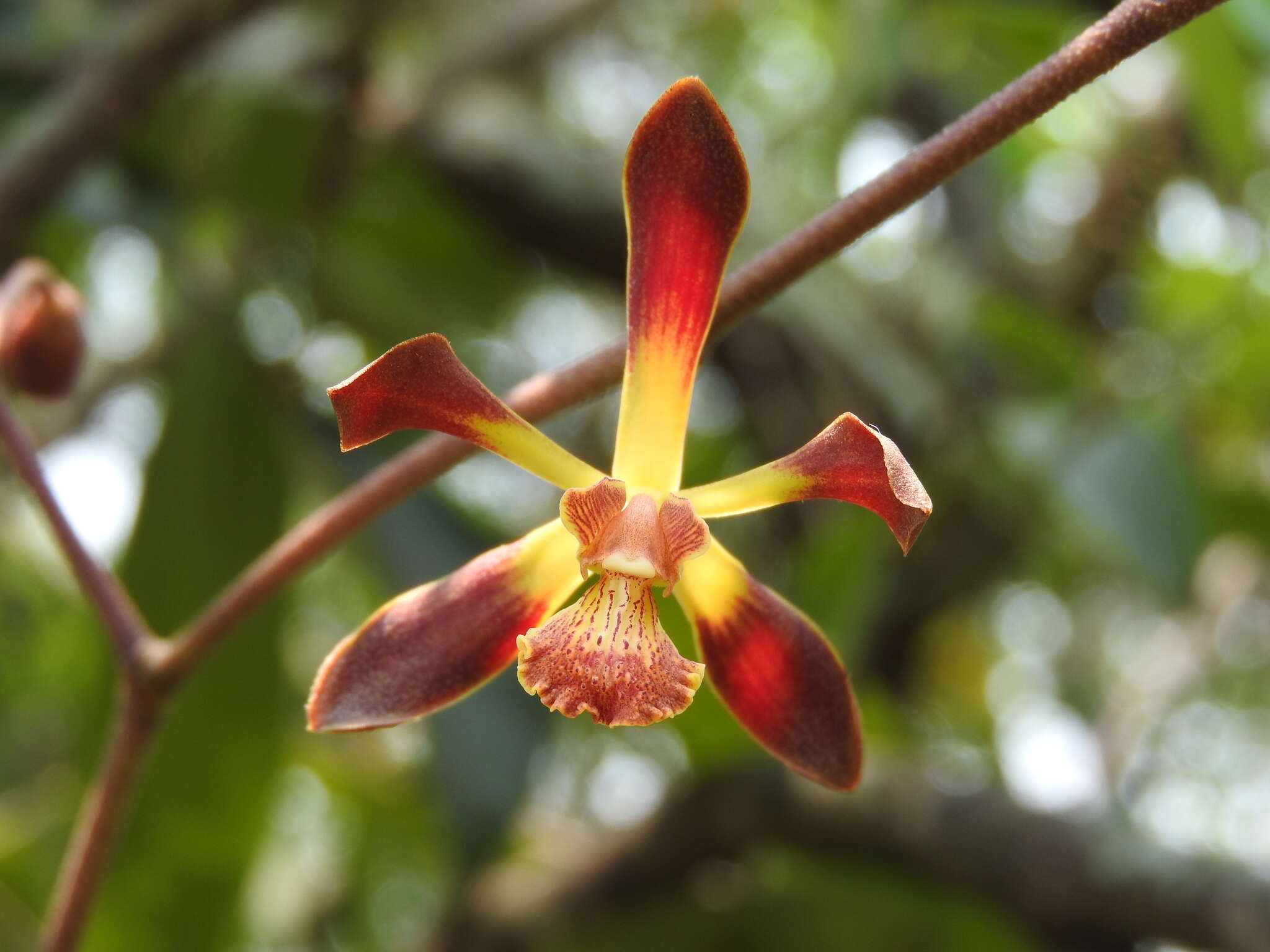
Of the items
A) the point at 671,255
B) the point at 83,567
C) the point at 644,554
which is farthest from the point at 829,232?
the point at 83,567

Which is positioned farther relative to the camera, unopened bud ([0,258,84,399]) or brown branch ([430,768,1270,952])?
brown branch ([430,768,1270,952])

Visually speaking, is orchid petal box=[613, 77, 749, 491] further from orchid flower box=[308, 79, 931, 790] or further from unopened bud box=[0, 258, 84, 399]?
unopened bud box=[0, 258, 84, 399]

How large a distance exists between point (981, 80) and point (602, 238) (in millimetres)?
892

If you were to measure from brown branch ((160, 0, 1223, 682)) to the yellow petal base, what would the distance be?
0.41ft

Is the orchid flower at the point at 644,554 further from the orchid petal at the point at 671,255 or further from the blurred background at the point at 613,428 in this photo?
the blurred background at the point at 613,428

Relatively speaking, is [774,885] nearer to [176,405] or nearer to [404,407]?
[176,405]

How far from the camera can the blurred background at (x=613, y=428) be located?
1.66 meters

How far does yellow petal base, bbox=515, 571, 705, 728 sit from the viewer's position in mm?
726

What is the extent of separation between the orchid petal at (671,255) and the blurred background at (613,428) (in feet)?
2.19

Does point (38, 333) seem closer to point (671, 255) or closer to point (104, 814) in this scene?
point (104, 814)

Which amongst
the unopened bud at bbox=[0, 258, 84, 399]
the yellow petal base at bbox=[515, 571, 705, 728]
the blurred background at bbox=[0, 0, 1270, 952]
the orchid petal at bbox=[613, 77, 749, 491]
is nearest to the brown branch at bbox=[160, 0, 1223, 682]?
the orchid petal at bbox=[613, 77, 749, 491]

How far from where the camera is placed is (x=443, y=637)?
0.78 m

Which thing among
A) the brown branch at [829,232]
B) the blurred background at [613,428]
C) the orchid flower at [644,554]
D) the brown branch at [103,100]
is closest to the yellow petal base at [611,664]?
the orchid flower at [644,554]

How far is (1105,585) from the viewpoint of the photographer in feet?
9.59
